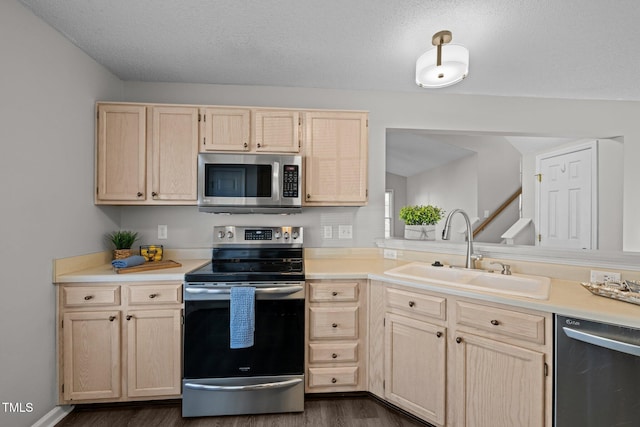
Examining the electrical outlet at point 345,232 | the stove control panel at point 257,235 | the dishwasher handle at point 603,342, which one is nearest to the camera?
the dishwasher handle at point 603,342

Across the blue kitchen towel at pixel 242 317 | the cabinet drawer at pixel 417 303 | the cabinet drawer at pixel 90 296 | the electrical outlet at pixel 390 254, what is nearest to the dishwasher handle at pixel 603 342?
the cabinet drawer at pixel 417 303

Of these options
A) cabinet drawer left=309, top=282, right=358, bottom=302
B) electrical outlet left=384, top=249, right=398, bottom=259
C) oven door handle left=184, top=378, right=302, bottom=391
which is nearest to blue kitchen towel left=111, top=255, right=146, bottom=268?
oven door handle left=184, top=378, right=302, bottom=391

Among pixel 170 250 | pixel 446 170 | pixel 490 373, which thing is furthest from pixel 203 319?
pixel 446 170

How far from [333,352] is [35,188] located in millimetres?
2130

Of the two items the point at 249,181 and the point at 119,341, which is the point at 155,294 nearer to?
the point at 119,341

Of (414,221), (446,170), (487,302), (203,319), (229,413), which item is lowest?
(229,413)

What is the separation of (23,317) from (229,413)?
1.32 m

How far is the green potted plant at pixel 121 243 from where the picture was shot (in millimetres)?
2232

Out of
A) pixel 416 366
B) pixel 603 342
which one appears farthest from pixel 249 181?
pixel 603 342

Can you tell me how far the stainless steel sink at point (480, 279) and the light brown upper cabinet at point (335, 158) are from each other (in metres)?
0.70

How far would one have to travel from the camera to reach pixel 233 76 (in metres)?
2.40

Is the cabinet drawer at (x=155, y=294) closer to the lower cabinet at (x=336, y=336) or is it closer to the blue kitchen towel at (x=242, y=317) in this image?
the blue kitchen towel at (x=242, y=317)

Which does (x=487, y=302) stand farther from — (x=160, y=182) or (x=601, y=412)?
(x=160, y=182)

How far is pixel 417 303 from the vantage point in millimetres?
1712
